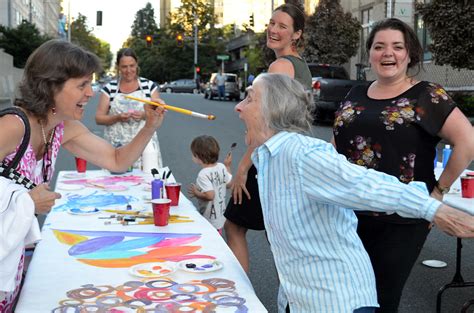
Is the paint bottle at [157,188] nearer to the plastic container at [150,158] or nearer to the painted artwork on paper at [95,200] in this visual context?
the painted artwork on paper at [95,200]

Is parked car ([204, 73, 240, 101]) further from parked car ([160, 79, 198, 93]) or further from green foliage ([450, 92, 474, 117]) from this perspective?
parked car ([160, 79, 198, 93])

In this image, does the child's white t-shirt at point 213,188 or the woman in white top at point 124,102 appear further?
the woman in white top at point 124,102

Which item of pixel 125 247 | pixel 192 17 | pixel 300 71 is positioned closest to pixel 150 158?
pixel 300 71

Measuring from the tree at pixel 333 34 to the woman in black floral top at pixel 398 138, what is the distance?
2082 cm

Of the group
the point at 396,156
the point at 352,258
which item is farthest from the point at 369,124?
the point at 352,258

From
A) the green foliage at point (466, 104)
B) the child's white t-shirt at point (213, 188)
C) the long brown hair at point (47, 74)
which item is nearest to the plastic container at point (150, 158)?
the child's white t-shirt at point (213, 188)

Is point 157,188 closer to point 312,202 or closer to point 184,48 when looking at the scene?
point 312,202

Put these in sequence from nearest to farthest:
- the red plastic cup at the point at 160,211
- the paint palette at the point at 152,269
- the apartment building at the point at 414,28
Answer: the paint palette at the point at 152,269, the red plastic cup at the point at 160,211, the apartment building at the point at 414,28

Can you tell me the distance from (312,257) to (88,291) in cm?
85

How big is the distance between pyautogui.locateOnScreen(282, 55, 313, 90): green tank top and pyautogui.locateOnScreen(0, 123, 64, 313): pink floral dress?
1298 millimetres

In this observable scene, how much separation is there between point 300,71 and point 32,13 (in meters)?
65.9

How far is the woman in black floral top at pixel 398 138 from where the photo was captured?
256 centimetres

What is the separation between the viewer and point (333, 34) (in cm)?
2328

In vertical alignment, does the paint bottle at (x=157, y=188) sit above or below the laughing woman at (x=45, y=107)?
below
